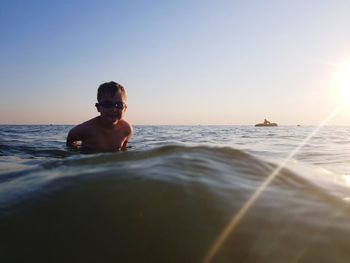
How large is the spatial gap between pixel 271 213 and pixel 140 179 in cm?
91

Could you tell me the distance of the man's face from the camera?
6008mm

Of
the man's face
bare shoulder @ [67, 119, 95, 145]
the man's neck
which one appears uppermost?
the man's face

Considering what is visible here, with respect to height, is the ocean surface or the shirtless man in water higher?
the shirtless man in water

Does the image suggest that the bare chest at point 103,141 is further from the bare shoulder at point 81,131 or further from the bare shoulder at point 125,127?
the bare shoulder at point 125,127

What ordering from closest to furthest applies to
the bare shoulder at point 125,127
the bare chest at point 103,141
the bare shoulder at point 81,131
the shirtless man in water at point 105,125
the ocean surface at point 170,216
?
the ocean surface at point 170,216, the shirtless man in water at point 105,125, the bare chest at point 103,141, the bare shoulder at point 81,131, the bare shoulder at point 125,127

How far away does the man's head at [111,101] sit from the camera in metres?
6.02

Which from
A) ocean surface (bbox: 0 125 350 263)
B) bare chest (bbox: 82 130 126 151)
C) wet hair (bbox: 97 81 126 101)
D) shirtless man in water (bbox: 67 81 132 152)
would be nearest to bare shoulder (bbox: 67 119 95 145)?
shirtless man in water (bbox: 67 81 132 152)

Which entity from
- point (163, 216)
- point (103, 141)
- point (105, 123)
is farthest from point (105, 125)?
point (163, 216)

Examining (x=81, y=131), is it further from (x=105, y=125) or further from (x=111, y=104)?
(x=111, y=104)

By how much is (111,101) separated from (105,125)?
2.30 feet

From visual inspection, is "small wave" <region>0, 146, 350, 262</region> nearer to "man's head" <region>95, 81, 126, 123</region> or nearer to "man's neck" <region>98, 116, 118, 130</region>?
"man's head" <region>95, 81, 126, 123</region>

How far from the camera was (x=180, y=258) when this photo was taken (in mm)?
1387

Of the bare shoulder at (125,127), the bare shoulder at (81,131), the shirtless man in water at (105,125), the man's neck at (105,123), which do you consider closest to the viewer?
the shirtless man in water at (105,125)

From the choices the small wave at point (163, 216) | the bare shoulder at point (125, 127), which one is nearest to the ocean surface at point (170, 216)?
the small wave at point (163, 216)
